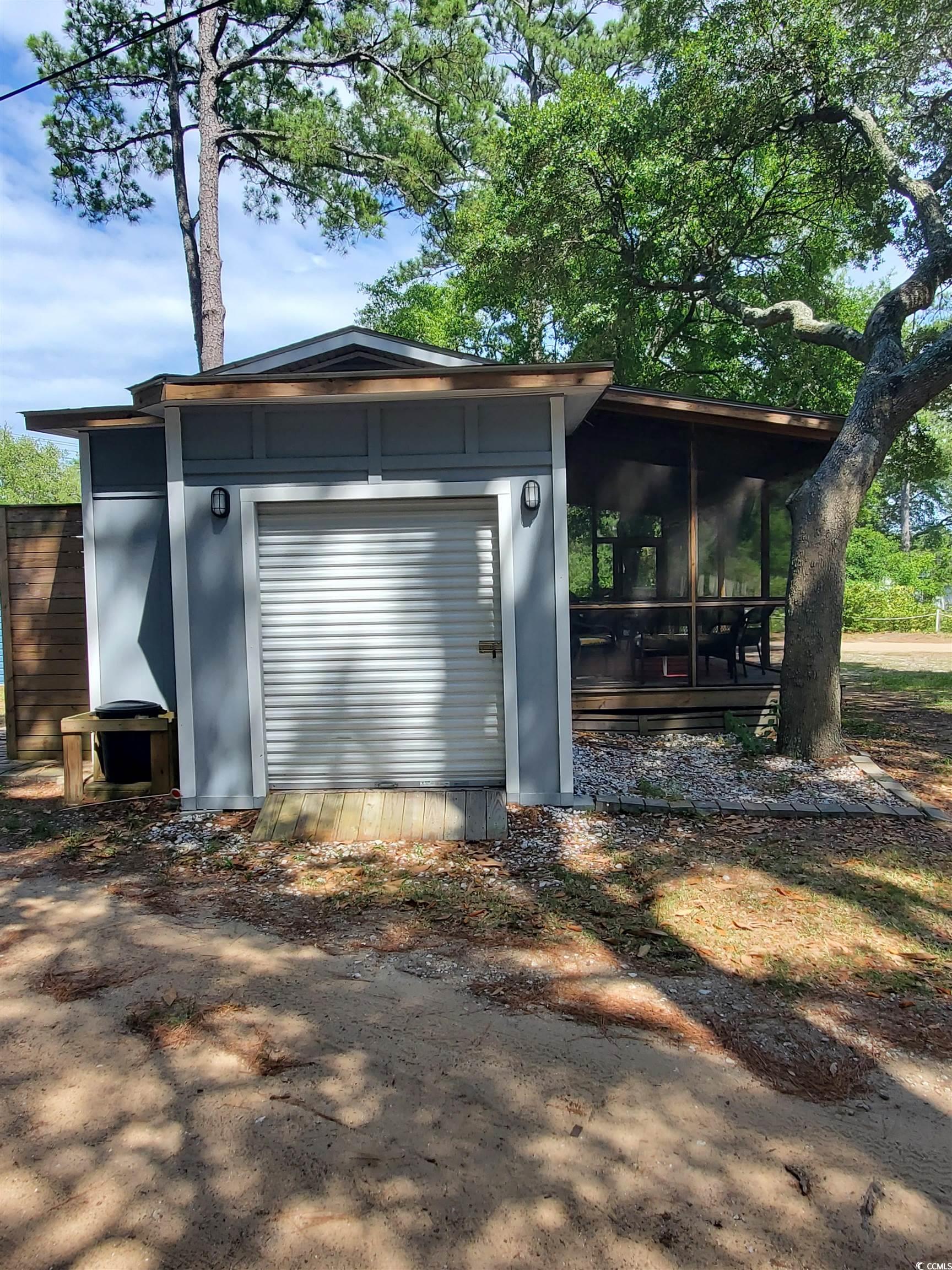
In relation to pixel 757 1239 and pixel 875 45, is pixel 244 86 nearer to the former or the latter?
pixel 875 45

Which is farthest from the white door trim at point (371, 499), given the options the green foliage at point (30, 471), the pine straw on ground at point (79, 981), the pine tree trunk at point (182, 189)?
the green foliage at point (30, 471)

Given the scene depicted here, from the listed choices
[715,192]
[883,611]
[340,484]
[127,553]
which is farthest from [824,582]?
[883,611]

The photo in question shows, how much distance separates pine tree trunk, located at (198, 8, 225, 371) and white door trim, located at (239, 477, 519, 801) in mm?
9604

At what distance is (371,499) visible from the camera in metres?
5.60

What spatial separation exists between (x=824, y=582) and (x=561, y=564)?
2.74 meters

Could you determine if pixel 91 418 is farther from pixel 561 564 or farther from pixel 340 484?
pixel 561 564

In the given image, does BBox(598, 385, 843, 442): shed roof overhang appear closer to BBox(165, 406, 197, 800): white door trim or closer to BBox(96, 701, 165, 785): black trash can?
BBox(165, 406, 197, 800): white door trim

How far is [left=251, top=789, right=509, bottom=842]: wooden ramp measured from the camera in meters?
5.19

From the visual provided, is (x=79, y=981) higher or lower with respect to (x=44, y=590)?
lower

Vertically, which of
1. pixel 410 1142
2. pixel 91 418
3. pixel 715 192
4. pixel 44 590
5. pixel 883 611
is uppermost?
pixel 715 192

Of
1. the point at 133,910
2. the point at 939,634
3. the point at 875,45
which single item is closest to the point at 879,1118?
the point at 133,910

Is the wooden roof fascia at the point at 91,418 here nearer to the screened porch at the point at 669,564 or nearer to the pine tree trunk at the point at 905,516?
the screened porch at the point at 669,564

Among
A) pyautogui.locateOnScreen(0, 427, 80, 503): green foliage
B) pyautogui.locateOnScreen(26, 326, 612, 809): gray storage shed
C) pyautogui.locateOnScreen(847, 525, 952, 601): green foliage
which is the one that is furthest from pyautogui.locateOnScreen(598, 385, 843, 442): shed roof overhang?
pyautogui.locateOnScreen(0, 427, 80, 503): green foliage

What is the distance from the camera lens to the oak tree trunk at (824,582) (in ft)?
22.2
